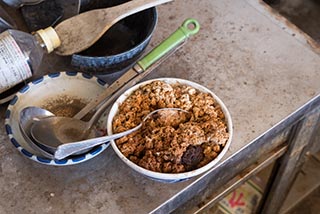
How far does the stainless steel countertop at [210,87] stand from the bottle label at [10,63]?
0.07 meters

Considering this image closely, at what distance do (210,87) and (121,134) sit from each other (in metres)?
0.21

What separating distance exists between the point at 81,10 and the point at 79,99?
0.57 feet

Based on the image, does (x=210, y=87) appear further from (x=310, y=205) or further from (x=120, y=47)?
(x=310, y=205)

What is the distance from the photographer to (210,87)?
2.86 ft

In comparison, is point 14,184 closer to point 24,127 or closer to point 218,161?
point 24,127

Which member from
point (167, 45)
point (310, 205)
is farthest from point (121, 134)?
point (310, 205)

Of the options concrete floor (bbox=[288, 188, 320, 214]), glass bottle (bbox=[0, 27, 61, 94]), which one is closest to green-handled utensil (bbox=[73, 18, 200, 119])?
glass bottle (bbox=[0, 27, 61, 94])

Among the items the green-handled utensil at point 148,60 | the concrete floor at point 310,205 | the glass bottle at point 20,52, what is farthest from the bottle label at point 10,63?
the concrete floor at point 310,205

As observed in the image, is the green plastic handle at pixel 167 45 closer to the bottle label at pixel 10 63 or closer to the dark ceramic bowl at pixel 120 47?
the dark ceramic bowl at pixel 120 47

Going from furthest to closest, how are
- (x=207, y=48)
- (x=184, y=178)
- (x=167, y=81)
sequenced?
(x=207, y=48)
(x=167, y=81)
(x=184, y=178)

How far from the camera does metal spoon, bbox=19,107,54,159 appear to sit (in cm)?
74

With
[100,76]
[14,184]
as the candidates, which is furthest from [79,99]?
[14,184]

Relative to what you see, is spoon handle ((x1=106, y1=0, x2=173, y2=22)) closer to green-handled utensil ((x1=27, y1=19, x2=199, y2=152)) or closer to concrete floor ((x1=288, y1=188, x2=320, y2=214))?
green-handled utensil ((x1=27, y1=19, x2=199, y2=152))

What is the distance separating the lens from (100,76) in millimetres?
878
